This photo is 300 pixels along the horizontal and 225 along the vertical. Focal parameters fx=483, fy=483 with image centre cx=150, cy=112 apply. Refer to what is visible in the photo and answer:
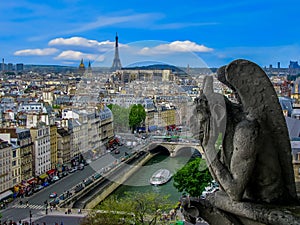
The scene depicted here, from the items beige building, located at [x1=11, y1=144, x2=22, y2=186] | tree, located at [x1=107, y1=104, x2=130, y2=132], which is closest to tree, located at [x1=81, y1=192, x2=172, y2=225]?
beige building, located at [x1=11, y1=144, x2=22, y2=186]

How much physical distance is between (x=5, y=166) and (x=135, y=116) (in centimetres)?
2019

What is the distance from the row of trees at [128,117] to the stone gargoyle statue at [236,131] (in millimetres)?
1941

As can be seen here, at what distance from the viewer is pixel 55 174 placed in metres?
28.5

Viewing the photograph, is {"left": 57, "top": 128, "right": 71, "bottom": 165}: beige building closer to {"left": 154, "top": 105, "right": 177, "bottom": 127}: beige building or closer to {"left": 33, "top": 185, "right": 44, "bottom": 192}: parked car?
{"left": 33, "top": 185, "right": 44, "bottom": 192}: parked car

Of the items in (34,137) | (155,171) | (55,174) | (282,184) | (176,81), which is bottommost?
(55,174)

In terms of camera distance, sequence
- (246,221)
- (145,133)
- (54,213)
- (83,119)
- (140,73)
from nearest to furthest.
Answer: (246,221) < (140,73) < (145,133) < (54,213) < (83,119)

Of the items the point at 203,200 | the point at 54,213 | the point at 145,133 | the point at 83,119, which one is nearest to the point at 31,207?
the point at 54,213

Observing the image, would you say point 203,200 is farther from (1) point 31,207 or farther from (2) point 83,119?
(2) point 83,119

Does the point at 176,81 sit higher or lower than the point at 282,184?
higher

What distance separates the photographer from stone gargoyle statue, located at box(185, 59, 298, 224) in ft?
10.5

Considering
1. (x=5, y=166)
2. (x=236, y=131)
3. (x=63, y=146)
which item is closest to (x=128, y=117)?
(x=236, y=131)

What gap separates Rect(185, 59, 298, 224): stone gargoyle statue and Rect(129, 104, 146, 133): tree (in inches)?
92.3

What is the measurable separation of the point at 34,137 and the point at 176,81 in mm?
23033

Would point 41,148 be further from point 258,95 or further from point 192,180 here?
point 258,95
